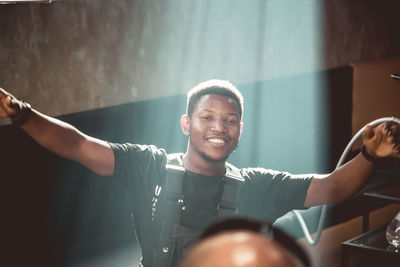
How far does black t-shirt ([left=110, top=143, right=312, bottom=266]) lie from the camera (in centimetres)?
196

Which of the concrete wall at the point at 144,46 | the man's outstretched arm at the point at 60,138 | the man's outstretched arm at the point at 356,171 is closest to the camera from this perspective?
the man's outstretched arm at the point at 60,138

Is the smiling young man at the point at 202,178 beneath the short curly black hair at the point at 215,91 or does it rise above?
beneath

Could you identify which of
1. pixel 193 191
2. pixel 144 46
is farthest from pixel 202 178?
pixel 144 46

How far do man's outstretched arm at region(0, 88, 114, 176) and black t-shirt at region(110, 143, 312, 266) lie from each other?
0.05 m

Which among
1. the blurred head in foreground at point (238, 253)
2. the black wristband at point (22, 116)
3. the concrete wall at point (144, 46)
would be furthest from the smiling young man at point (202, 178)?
the blurred head in foreground at point (238, 253)

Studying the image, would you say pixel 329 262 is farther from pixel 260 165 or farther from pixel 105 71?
pixel 105 71

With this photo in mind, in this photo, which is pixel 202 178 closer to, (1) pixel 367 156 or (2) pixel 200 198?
(2) pixel 200 198

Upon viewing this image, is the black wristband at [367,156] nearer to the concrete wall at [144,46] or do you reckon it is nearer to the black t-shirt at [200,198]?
the black t-shirt at [200,198]

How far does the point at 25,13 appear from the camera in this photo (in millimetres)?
2211

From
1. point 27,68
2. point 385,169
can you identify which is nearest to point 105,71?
point 27,68

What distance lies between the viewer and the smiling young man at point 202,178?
1899 millimetres

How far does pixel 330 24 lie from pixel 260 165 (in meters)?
1.33

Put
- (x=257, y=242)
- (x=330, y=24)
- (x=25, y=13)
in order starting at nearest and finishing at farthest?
(x=257, y=242), (x=25, y=13), (x=330, y=24)

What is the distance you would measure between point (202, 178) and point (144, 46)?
0.96 meters
